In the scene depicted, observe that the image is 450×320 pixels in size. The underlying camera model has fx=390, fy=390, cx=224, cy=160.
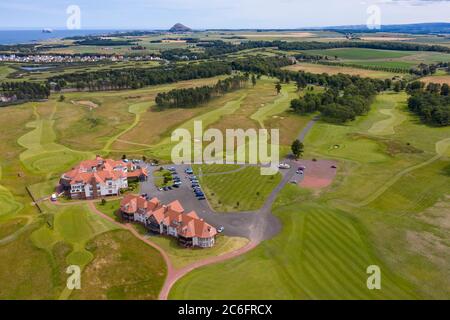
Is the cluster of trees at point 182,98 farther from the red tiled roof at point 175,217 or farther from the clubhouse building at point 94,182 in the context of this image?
the red tiled roof at point 175,217

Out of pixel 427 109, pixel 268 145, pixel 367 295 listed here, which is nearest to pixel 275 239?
pixel 367 295

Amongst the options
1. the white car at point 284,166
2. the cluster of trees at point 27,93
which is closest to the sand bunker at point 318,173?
the white car at point 284,166

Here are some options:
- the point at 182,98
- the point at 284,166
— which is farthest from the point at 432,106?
the point at 182,98

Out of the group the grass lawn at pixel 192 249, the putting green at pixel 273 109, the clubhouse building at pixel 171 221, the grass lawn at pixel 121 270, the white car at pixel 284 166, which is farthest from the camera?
the putting green at pixel 273 109

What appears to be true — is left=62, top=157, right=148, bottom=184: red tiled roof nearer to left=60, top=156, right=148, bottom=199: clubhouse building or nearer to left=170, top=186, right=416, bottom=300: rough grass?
left=60, top=156, right=148, bottom=199: clubhouse building

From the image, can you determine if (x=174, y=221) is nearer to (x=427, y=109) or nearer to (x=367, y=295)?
(x=367, y=295)
